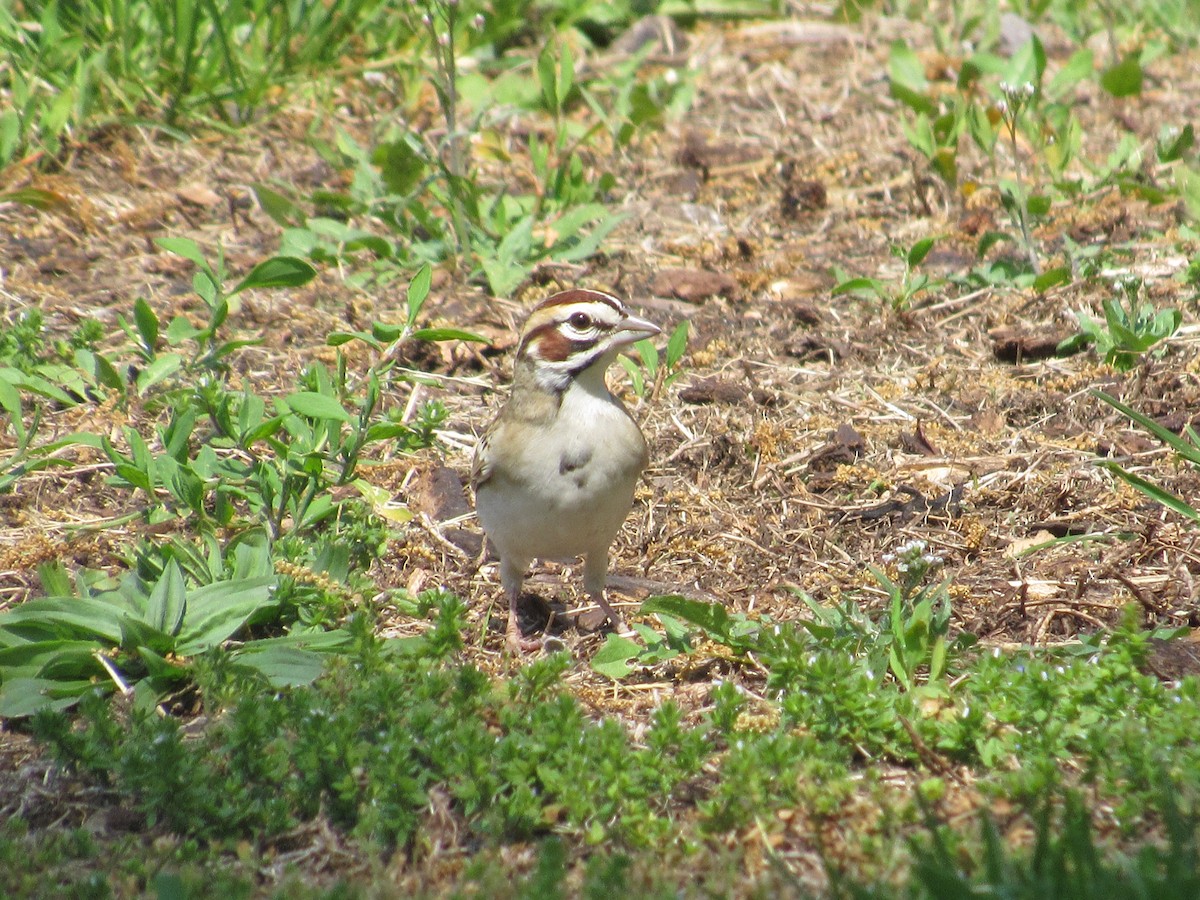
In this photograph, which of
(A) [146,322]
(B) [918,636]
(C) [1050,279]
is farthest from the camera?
(C) [1050,279]

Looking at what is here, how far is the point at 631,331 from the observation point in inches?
218

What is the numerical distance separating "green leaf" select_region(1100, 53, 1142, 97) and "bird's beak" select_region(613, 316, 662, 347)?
5.72m

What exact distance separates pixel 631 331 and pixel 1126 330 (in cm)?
259

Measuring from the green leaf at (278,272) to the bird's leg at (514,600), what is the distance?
5.37 feet

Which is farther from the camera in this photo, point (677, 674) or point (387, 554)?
point (387, 554)

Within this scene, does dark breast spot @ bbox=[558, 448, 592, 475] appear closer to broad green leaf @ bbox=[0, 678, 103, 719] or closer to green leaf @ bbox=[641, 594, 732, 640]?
green leaf @ bbox=[641, 594, 732, 640]

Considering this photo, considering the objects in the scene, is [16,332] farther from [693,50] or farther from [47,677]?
[693,50]

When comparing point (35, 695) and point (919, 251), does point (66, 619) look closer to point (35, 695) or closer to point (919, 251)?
point (35, 695)

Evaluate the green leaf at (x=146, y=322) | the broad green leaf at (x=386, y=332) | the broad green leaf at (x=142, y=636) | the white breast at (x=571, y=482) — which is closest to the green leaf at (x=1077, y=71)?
the broad green leaf at (x=386, y=332)

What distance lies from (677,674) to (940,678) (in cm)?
100

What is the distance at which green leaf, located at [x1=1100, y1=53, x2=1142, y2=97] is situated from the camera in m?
9.57

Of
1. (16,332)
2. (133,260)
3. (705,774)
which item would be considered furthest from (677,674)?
(133,260)

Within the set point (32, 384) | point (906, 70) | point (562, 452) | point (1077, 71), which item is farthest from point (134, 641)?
point (1077, 71)

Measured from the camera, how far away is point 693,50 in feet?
37.7
